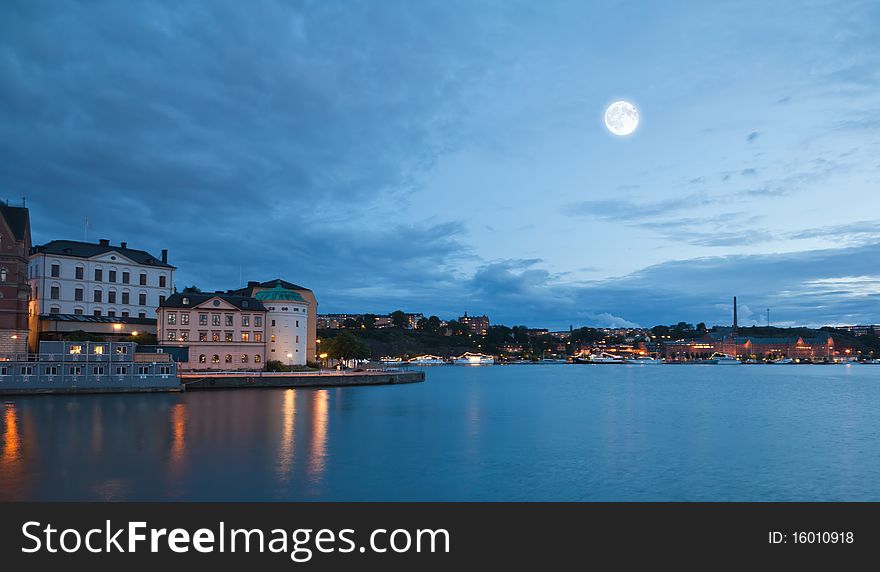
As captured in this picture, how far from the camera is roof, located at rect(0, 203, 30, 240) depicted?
65.6 metres

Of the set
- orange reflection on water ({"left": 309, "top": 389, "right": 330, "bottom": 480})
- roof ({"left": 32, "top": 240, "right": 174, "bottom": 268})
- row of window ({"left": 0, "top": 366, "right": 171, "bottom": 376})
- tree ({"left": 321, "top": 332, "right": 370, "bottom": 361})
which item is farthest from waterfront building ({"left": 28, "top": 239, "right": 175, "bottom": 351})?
orange reflection on water ({"left": 309, "top": 389, "right": 330, "bottom": 480})

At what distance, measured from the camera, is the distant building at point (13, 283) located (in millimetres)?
62812

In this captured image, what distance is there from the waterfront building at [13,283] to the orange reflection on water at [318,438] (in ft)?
102

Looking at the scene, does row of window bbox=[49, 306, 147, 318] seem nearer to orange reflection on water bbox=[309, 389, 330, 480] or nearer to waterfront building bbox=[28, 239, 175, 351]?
waterfront building bbox=[28, 239, 175, 351]

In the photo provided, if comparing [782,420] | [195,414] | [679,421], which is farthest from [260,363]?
[782,420]

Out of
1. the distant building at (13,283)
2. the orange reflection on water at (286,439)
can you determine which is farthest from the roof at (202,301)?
the orange reflection on water at (286,439)

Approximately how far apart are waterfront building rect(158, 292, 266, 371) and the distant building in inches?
578

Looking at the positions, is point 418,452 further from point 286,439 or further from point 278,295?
point 278,295

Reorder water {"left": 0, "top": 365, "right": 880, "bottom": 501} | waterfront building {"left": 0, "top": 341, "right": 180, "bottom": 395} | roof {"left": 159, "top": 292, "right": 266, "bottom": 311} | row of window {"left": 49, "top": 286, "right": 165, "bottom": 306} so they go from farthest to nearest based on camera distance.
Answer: row of window {"left": 49, "top": 286, "right": 165, "bottom": 306}
roof {"left": 159, "top": 292, "right": 266, "bottom": 311}
waterfront building {"left": 0, "top": 341, "right": 180, "bottom": 395}
water {"left": 0, "top": 365, "right": 880, "bottom": 501}

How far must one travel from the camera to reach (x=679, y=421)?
164 ft

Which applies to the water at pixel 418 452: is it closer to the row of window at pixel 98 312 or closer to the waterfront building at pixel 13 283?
the waterfront building at pixel 13 283
